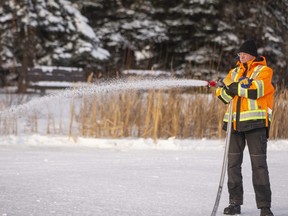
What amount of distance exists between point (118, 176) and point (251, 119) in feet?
8.60

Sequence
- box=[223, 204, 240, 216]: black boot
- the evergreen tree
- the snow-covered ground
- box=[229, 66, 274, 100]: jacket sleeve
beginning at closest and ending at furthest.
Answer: box=[229, 66, 274, 100]: jacket sleeve, box=[223, 204, 240, 216]: black boot, the snow-covered ground, the evergreen tree

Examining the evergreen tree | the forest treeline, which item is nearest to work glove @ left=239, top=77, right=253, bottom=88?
the forest treeline

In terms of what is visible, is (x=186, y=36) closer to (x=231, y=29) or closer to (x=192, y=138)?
(x=231, y=29)

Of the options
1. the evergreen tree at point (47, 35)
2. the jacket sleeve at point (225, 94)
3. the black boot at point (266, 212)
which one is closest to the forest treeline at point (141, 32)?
the evergreen tree at point (47, 35)

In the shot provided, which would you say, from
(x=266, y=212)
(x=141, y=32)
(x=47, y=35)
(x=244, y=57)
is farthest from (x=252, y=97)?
(x=141, y=32)

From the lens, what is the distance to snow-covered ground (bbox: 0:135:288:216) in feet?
18.8

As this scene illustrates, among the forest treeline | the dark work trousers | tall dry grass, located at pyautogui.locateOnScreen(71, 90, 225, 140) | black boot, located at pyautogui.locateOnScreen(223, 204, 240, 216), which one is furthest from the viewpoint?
the forest treeline

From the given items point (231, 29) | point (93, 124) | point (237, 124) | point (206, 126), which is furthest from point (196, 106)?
point (231, 29)

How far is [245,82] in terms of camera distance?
536cm

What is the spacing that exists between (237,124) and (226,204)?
0.97 metres

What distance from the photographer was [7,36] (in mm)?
22656

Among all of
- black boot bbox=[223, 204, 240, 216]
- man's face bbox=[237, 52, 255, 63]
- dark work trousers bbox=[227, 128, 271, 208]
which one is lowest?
black boot bbox=[223, 204, 240, 216]

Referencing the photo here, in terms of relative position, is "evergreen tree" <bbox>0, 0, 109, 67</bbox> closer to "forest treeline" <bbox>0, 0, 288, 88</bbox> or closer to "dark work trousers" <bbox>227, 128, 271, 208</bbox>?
"forest treeline" <bbox>0, 0, 288, 88</bbox>

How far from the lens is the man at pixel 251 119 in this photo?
5359 mm
